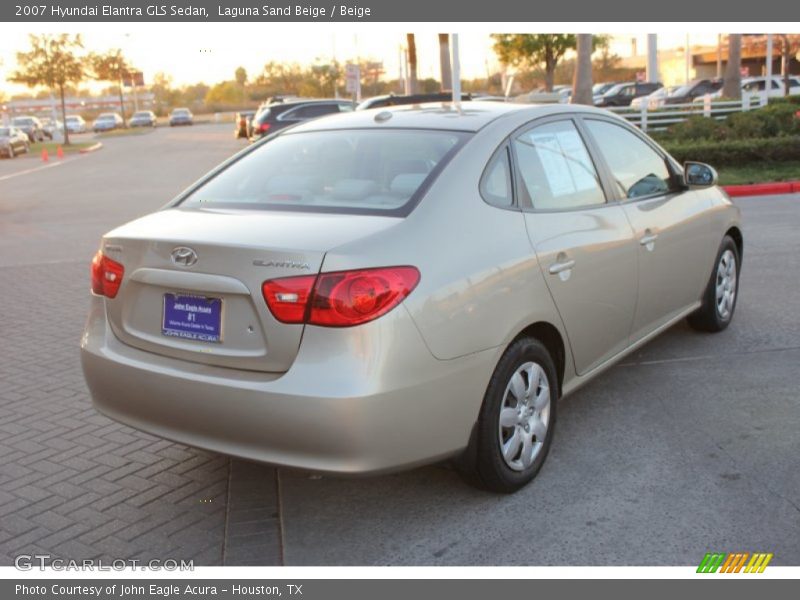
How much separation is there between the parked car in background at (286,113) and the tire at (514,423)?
22551 millimetres

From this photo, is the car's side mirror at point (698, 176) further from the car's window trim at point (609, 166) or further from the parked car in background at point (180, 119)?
the parked car in background at point (180, 119)

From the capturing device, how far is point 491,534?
354 centimetres

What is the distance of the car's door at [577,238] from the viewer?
406 centimetres

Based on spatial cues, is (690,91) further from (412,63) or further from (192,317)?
(192,317)

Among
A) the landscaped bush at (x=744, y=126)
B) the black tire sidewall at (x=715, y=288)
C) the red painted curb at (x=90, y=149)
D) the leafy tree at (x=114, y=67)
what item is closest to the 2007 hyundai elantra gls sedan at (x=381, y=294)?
the black tire sidewall at (x=715, y=288)

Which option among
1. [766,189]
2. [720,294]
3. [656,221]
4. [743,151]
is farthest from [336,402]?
[743,151]

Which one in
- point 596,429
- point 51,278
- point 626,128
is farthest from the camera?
point 51,278

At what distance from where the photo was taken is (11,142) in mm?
36719

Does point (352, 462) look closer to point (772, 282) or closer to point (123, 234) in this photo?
point (123, 234)

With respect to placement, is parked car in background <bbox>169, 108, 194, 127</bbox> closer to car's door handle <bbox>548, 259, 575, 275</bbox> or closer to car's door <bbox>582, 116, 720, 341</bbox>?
car's door <bbox>582, 116, 720, 341</bbox>

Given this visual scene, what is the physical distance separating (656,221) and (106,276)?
9.85ft

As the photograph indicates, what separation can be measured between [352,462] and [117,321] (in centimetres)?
128

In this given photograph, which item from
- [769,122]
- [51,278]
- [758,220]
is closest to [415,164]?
[51,278]

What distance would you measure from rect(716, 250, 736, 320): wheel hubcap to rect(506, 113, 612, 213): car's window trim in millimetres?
1662
